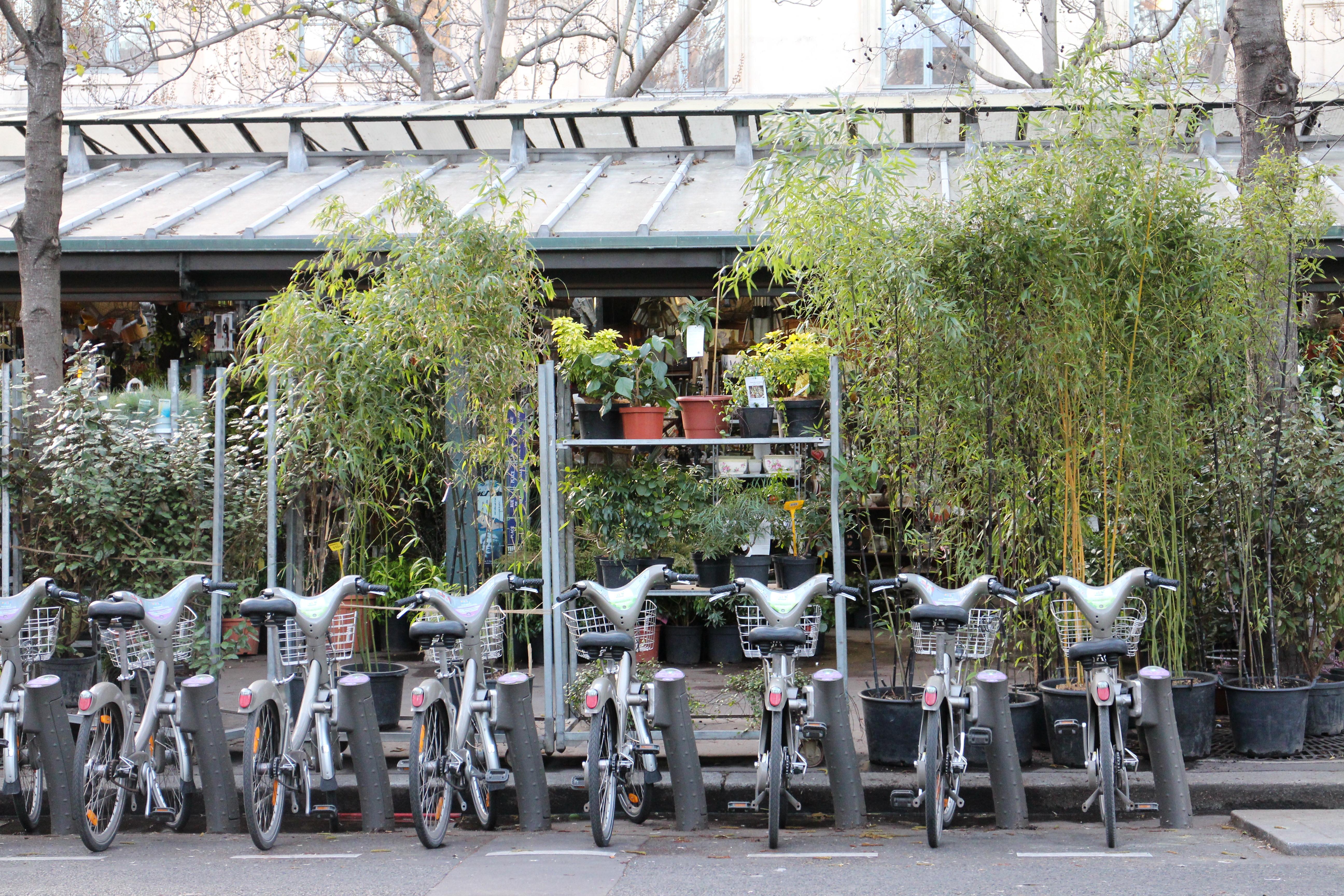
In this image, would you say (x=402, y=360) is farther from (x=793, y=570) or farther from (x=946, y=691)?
(x=946, y=691)

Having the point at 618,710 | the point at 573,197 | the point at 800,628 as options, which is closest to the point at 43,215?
the point at 573,197

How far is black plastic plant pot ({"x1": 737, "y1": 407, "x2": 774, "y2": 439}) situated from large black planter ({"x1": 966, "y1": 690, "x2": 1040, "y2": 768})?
1.93 m

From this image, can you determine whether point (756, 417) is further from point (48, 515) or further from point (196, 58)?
point (196, 58)

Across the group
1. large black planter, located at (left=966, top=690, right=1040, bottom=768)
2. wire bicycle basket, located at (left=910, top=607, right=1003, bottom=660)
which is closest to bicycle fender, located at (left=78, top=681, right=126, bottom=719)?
wire bicycle basket, located at (left=910, top=607, right=1003, bottom=660)

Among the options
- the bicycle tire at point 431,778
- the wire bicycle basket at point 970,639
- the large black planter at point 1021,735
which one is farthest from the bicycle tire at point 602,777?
the large black planter at point 1021,735

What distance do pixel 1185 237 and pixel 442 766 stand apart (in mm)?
4305

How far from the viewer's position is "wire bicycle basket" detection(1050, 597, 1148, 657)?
5383 millimetres

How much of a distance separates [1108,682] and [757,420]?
2.43m

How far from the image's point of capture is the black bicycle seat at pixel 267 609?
5270 millimetres

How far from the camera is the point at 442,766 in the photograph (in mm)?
5246

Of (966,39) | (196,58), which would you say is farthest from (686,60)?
(196,58)

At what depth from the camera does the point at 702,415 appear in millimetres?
6895

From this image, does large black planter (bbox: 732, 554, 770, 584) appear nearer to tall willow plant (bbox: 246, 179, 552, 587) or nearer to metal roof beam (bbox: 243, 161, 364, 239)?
tall willow plant (bbox: 246, 179, 552, 587)

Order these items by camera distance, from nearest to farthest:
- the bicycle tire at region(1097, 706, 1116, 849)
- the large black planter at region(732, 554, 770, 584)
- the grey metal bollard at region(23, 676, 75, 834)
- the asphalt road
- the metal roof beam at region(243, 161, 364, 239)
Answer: the asphalt road → the bicycle tire at region(1097, 706, 1116, 849) → the grey metal bollard at region(23, 676, 75, 834) → the large black planter at region(732, 554, 770, 584) → the metal roof beam at region(243, 161, 364, 239)
